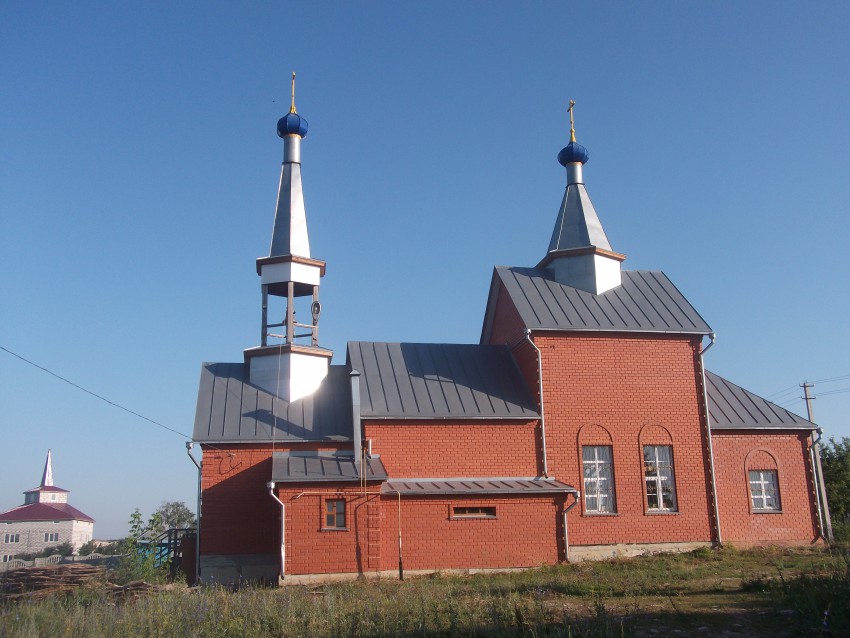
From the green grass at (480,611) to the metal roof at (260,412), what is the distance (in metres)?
5.94

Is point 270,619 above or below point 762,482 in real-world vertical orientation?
below

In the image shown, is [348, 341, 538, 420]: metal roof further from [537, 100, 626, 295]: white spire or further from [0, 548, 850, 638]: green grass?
[0, 548, 850, 638]: green grass

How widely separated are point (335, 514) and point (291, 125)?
1170 centimetres

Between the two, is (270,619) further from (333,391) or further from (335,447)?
(333,391)

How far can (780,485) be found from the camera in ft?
70.6

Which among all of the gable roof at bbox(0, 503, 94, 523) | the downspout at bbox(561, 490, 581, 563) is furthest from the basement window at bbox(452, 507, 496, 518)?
the gable roof at bbox(0, 503, 94, 523)

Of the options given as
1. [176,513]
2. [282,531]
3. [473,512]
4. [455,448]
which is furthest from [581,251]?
[176,513]

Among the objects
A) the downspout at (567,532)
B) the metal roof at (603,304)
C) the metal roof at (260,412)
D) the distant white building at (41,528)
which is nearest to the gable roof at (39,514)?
the distant white building at (41,528)

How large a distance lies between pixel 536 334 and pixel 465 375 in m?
2.18

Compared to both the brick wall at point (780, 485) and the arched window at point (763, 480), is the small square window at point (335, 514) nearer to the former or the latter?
the brick wall at point (780, 485)

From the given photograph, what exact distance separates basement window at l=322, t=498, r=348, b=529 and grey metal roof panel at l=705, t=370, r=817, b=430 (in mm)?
9946

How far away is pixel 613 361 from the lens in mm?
21281

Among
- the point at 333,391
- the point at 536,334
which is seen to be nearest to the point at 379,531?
the point at 333,391

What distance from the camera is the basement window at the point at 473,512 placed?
61.3 feet
